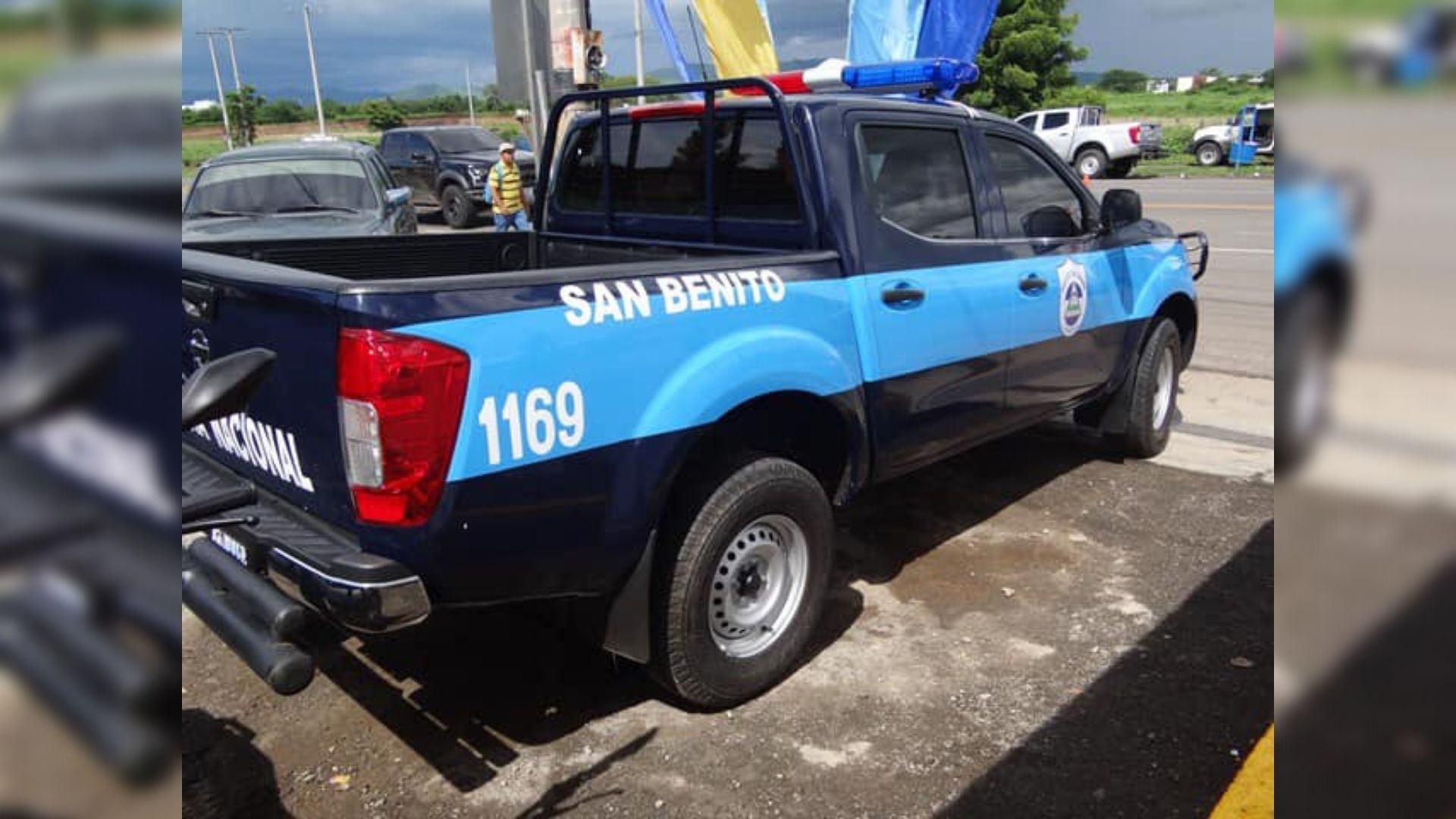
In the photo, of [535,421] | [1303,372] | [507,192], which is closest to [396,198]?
[507,192]

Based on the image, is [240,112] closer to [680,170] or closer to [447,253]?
[447,253]

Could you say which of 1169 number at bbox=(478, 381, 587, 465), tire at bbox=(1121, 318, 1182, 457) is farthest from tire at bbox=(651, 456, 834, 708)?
tire at bbox=(1121, 318, 1182, 457)

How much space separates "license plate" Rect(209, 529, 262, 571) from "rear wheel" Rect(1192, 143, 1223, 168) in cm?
3485

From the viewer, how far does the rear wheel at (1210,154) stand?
107 ft

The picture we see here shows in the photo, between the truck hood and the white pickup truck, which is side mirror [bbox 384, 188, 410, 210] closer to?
the truck hood

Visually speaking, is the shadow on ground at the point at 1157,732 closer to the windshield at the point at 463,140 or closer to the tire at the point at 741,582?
the tire at the point at 741,582

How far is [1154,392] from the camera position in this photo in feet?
18.9

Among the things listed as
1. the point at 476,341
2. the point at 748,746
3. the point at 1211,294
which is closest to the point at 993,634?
the point at 748,746

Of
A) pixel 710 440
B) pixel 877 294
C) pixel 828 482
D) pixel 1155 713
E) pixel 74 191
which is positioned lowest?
pixel 1155 713

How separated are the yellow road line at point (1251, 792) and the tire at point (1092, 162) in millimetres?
28208

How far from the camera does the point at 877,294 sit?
3729 mm

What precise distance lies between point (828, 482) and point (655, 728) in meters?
1.10

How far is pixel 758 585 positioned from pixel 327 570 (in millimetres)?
1491

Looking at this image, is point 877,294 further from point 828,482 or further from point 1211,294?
point 1211,294
